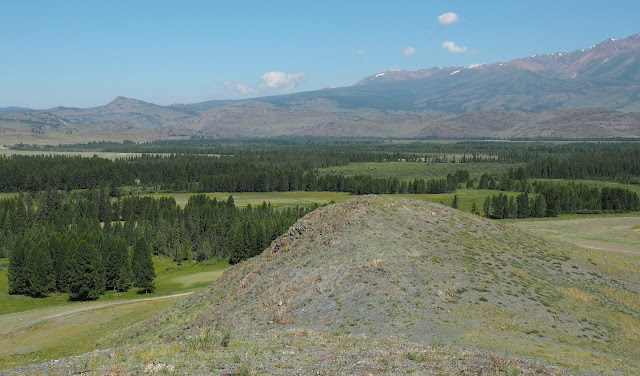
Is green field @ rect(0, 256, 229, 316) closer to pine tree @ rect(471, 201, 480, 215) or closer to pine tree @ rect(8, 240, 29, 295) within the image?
pine tree @ rect(8, 240, 29, 295)

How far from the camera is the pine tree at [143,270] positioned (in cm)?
8500

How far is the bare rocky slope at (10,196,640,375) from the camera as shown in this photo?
22.5m

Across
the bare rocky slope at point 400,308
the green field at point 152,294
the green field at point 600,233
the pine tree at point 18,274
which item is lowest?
the green field at point 152,294

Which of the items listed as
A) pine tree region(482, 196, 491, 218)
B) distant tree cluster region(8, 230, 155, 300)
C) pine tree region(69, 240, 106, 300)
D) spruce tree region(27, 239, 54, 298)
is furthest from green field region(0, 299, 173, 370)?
pine tree region(482, 196, 491, 218)

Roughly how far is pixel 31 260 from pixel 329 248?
63935mm

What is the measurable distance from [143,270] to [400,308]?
2460 inches

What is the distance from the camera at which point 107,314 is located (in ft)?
204

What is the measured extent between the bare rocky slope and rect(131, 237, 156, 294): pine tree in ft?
131

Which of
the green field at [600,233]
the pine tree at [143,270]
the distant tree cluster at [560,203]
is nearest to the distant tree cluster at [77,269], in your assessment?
the pine tree at [143,270]

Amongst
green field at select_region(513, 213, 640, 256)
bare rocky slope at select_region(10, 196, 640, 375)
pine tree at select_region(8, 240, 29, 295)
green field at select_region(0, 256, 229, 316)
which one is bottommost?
green field at select_region(0, 256, 229, 316)

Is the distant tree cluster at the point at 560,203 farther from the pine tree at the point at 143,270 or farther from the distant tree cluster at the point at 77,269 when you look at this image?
the distant tree cluster at the point at 77,269

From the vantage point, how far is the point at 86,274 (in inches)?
3275

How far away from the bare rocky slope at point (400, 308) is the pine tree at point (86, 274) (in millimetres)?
42797

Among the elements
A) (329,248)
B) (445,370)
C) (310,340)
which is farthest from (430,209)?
(445,370)
